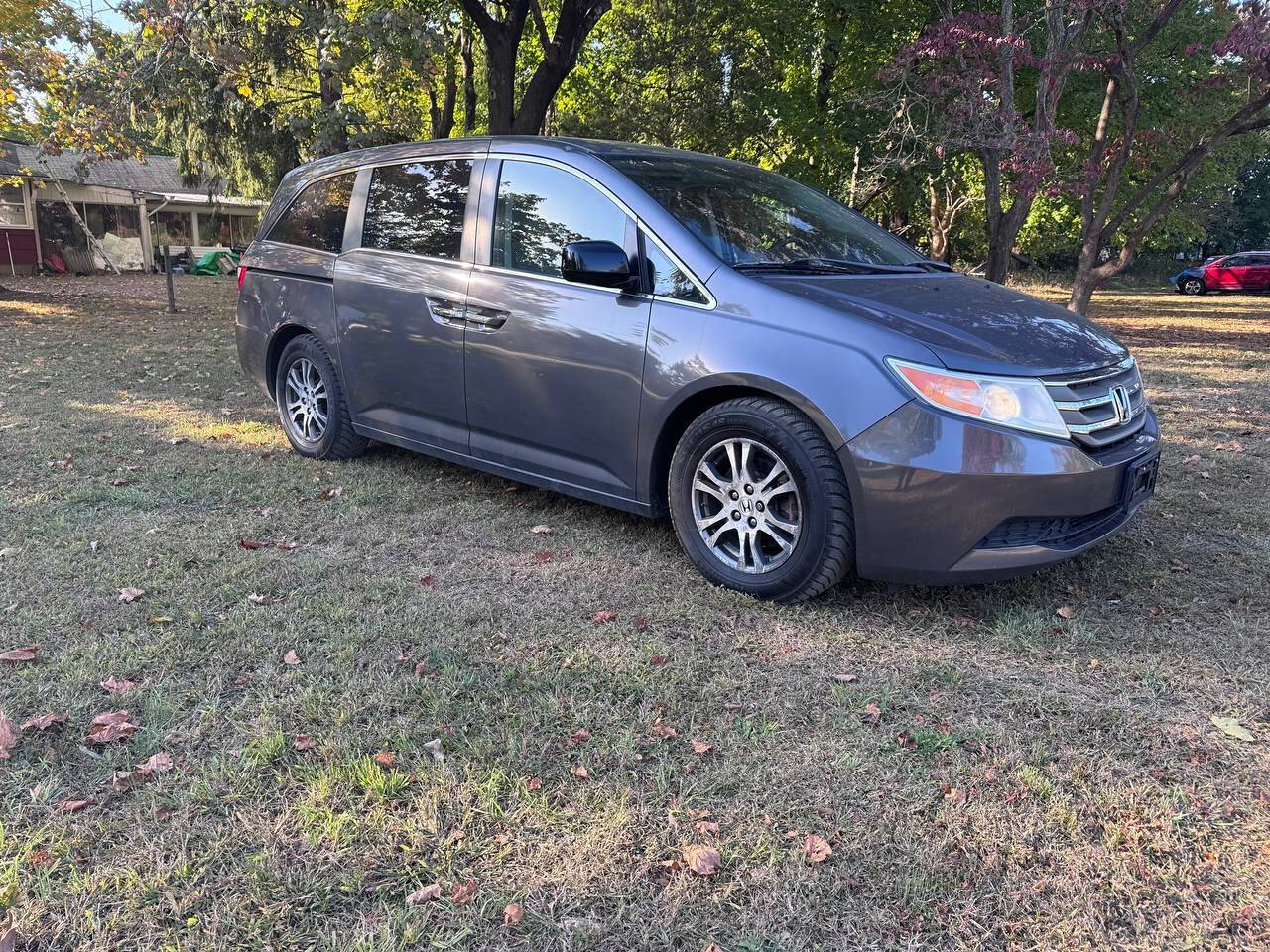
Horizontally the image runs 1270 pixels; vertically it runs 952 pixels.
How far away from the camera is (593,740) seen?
2.63 metres

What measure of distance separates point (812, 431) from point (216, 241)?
120 feet

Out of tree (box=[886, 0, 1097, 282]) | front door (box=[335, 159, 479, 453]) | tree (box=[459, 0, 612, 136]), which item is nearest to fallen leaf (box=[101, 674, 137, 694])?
front door (box=[335, 159, 479, 453])

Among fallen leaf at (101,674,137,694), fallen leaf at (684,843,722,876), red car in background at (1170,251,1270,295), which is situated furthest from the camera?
red car in background at (1170,251,1270,295)

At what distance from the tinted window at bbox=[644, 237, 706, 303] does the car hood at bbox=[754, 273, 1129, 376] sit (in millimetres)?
286

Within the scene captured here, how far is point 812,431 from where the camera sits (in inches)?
131

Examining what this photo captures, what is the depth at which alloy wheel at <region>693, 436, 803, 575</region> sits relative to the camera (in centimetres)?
347

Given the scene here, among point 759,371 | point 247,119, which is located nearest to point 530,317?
point 759,371

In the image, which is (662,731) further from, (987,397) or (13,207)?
(13,207)

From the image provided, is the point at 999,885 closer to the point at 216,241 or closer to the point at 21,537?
the point at 21,537

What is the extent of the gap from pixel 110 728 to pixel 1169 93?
2112cm

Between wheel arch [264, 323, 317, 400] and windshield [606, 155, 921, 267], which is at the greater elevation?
windshield [606, 155, 921, 267]

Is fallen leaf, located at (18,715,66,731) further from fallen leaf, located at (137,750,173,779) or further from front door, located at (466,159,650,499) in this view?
front door, located at (466,159,650,499)

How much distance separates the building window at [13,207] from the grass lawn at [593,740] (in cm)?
2636

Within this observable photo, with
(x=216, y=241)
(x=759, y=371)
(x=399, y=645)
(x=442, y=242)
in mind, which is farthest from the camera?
(x=216, y=241)
